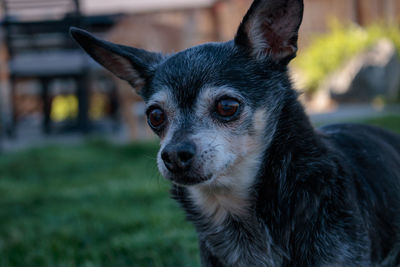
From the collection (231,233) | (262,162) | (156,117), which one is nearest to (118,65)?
(156,117)

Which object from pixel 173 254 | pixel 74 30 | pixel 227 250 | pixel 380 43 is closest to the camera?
pixel 227 250

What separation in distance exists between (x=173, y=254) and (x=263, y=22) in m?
1.38

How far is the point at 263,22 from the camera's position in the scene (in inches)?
82.0

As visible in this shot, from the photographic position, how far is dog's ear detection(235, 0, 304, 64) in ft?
6.50

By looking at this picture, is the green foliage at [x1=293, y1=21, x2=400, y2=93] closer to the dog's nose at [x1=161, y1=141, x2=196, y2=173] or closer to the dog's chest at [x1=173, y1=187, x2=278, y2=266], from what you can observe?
the dog's chest at [x1=173, y1=187, x2=278, y2=266]

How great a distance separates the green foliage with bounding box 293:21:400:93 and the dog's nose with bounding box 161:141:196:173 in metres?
7.37

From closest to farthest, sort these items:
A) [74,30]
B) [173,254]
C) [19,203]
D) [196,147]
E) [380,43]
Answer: [196,147], [74,30], [173,254], [19,203], [380,43]

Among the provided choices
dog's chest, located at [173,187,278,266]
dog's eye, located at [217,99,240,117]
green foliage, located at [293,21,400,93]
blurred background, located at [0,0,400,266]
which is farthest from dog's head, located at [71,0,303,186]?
green foliage, located at [293,21,400,93]

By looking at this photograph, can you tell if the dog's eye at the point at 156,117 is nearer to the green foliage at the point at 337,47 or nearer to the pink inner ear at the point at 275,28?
the pink inner ear at the point at 275,28

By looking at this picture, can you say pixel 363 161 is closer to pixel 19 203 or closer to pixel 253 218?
pixel 253 218

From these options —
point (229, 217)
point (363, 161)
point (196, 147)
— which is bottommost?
Answer: point (229, 217)

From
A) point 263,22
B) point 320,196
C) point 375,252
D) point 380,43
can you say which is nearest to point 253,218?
point 320,196

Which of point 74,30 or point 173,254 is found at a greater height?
point 74,30

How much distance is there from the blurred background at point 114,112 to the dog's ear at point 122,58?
428 millimetres
